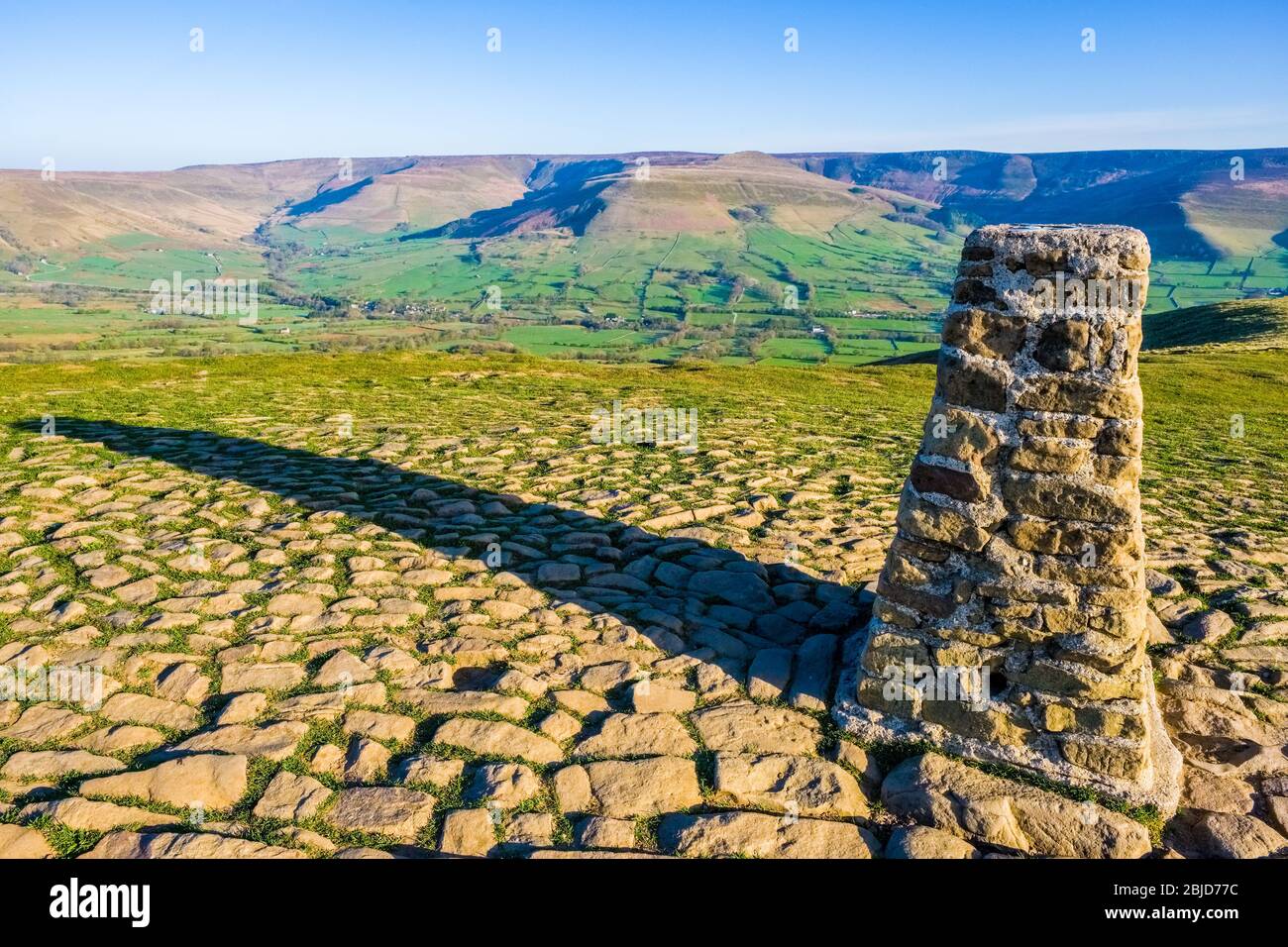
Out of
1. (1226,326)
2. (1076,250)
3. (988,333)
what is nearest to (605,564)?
(988,333)

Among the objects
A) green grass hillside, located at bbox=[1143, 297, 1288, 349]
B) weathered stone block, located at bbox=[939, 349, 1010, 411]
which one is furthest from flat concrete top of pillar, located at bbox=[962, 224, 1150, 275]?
green grass hillside, located at bbox=[1143, 297, 1288, 349]

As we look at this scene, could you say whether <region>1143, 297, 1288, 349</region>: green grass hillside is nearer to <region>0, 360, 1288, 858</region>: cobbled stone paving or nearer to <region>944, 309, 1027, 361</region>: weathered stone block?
<region>0, 360, 1288, 858</region>: cobbled stone paving

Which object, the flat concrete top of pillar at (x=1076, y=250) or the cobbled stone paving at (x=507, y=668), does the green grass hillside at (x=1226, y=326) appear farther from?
the flat concrete top of pillar at (x=1076, y=250)

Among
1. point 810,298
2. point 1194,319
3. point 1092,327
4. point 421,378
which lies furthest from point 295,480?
point 810,298

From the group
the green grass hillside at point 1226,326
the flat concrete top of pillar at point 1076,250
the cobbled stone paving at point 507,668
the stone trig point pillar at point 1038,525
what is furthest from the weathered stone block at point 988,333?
the green grass hillside at point 1226,326

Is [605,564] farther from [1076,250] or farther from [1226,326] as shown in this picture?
[1226,326]
